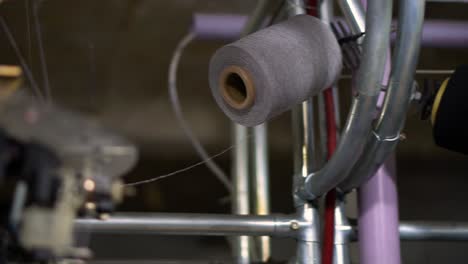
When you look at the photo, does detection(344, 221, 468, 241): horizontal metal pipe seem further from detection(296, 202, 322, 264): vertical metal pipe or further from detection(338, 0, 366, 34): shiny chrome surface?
detection(338, 0, 366, 34): shiny chrome surface

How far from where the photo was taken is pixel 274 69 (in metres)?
0.44

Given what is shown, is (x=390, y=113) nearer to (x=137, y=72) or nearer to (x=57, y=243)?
(x=57, y=243)

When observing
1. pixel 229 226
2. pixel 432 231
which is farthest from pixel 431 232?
pixel 229 226

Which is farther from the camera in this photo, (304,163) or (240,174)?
(240,174)

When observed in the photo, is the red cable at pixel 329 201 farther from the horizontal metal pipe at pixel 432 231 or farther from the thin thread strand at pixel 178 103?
the thin thread strand at pixel 178 103

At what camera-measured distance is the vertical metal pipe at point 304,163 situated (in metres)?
0.53

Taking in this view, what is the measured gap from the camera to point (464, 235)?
1.94ft

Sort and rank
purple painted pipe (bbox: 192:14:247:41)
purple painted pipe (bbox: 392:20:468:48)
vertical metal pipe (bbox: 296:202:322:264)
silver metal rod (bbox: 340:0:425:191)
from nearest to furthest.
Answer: silver metal rod (bbox: 340:0:425:191) < vertical metal pipe (bbox: 296:202:322:264) < purple painted pipe (bbox: 392:20:468:48) < purple painted pipe (bbox: 192:14:247:41)

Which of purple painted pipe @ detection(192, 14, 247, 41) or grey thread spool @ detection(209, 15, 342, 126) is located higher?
purple painted pipe @ detection(192, 14, 247, 41)

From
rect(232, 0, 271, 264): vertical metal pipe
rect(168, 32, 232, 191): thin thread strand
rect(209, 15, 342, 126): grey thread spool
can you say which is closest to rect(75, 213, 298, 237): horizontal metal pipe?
rect(209, 15, 342, 126): grey thread spool

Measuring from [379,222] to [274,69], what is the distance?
198 millimetres

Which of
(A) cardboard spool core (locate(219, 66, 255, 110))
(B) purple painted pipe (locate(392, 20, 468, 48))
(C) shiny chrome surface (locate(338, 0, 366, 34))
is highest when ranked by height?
(B) purple painted pipe (locate(392, 20, 468, 48))

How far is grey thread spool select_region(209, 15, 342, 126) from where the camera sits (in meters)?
0.44

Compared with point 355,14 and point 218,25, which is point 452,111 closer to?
point 355,14
